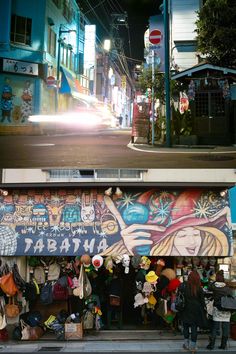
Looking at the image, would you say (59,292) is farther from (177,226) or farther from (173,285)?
(177,226)

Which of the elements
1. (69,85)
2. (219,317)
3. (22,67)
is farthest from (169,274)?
(22,67)

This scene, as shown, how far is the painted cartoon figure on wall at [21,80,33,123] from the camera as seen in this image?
501cm

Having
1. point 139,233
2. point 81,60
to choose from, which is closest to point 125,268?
point 139,233

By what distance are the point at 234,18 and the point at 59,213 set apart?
4.22 m

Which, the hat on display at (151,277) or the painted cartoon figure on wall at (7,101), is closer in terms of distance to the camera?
the painted cartoon figure on wall at (7,101)

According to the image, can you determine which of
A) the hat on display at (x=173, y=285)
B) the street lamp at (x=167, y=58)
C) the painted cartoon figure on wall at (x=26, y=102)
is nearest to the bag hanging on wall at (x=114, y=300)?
the hat on display at (x=173, y=285)

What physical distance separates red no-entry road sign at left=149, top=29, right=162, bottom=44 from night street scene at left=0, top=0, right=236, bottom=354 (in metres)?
0.03

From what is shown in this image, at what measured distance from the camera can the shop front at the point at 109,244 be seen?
6816 mm

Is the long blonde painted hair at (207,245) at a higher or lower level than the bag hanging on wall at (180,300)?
higher

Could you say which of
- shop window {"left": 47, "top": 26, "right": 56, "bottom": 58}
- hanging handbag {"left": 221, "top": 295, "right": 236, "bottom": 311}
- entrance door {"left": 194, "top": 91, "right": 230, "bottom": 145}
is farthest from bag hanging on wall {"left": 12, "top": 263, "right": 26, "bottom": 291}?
entrance door {"left": 194, "top": 91, "right": 230, "bottom": 145}

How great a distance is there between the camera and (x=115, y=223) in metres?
6.99

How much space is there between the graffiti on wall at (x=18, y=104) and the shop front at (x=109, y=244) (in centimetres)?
219

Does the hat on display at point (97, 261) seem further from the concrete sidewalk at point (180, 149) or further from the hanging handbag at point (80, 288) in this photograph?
the concrete sidewalk at point (180, 149)

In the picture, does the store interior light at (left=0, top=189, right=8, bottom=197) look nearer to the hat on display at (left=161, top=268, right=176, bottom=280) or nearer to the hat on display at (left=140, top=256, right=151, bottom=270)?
the hat on display at (left=140, top=256, right=151, bottom=270)
